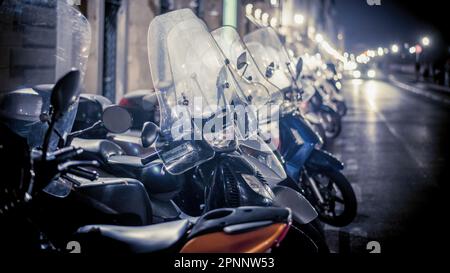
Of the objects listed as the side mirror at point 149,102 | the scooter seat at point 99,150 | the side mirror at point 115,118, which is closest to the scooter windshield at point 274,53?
the side mirror at point 149,102

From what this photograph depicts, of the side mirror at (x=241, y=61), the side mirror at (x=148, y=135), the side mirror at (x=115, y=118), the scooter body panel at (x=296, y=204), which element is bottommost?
the scooter body panel at (x=296, y=204)

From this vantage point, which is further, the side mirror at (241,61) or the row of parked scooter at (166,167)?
the side mirror at (241,61)

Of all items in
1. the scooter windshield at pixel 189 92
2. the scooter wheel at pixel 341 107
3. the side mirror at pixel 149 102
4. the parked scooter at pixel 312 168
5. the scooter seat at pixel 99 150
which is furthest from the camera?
the scooter wheel at pixel 341 107

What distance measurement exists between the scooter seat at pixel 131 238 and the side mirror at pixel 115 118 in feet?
4.25

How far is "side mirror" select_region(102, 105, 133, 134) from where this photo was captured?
145 inches

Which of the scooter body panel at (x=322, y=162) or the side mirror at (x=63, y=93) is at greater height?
the side mirror at (x=63, y=93)

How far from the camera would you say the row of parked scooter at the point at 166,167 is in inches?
93.4

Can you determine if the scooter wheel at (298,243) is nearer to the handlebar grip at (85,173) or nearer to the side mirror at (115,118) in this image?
the handlebar grip at (85,173)

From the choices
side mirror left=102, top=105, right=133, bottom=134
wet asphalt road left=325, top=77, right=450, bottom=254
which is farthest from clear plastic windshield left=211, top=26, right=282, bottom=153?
wet asphalt road left=325, top=77, right=450, bottom=254

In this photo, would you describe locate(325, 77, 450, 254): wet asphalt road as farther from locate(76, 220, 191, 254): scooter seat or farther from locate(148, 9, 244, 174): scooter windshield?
locate(76, 220, 191, 254): scooter seat

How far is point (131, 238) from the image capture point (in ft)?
7.92

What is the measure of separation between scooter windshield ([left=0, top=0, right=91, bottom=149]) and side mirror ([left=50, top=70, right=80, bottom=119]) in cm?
70

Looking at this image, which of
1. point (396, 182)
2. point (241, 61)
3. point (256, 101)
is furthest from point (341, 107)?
point (241, 61)
